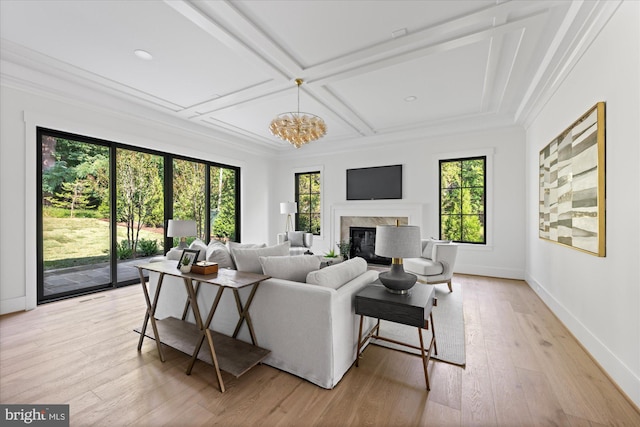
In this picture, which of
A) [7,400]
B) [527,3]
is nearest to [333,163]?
[527,3]

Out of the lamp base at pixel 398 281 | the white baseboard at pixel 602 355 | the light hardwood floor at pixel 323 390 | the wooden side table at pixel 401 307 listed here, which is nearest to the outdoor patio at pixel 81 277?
the light hardwood floor at pixel 323 390

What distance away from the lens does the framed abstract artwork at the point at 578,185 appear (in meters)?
2.20

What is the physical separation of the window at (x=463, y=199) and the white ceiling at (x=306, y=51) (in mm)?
1100

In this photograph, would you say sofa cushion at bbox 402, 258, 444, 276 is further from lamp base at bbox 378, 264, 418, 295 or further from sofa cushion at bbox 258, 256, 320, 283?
sofa cushion at bbox 258, 256, 320, 283

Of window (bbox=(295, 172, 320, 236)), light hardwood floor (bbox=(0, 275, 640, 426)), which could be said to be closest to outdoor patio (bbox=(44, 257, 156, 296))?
light hardwood floor (bbox=(0, 275, 640, 426))

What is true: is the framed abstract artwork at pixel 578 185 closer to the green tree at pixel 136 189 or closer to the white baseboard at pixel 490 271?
the white baseboard at pixel 490 271

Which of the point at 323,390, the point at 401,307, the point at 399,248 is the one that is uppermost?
the point at 399,248

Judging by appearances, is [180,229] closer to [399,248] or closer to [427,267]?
[399,248]

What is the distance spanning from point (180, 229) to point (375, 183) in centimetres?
392

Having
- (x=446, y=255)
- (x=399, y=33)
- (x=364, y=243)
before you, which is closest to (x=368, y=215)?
(x=364, y=243)

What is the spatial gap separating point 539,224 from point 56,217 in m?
6.54

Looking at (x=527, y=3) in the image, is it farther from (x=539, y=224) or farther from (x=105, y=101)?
(x=105, y=101)

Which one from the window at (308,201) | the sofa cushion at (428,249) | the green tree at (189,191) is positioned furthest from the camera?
the window at (308,201)

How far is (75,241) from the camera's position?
3973mm
